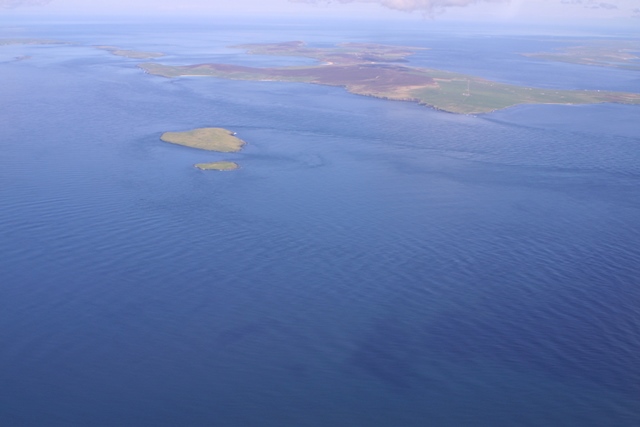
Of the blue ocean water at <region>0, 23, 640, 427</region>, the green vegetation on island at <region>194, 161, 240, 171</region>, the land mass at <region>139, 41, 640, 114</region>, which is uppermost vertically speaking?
the land mass at <region>139, 41, 640, 114</region>

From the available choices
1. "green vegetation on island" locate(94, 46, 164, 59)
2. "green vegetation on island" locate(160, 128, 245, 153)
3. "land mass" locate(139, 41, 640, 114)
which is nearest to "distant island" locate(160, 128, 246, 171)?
"green vegetation on island" locate(160, 128, 245, 153)

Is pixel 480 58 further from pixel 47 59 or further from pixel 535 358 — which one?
pixel 535 358

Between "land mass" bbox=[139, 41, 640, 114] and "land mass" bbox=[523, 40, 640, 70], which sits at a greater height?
"land mass" bbox=[523, 40, 640, 70]

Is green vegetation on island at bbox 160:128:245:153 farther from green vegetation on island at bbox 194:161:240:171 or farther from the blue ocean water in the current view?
green vegetation on island at bbox 194:161:240:171

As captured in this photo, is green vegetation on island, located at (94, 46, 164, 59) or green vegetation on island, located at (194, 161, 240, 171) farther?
green vegetation on island, located at (94, 46, 164, 59)

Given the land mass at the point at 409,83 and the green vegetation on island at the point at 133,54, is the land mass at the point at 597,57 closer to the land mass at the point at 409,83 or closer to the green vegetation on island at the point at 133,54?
the land mass at the point at 409,83

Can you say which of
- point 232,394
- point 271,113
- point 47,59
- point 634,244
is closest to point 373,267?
point 232,394

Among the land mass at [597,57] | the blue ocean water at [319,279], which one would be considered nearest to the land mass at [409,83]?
the blue ocean water at [319,279]
